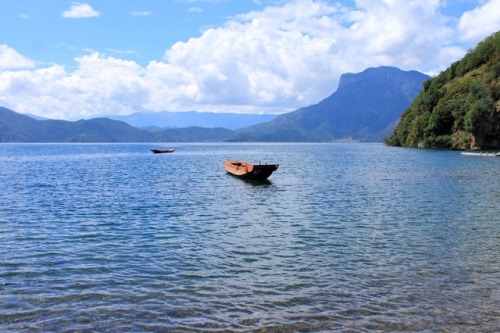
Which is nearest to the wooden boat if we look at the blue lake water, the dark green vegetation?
the blue lake water

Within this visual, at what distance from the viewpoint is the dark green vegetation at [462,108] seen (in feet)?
426

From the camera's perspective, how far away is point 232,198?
4016 centimetres

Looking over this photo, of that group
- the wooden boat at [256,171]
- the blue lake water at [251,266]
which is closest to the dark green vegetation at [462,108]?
the wooden boat at [256,171]

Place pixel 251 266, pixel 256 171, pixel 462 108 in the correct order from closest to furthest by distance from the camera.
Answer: pixel 251 266
pixel 256 171
pixel 462 108

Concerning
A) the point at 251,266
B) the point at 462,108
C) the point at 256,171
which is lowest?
the point at 251,266

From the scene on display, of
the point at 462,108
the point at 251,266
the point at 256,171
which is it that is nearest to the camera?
the point at 251,266

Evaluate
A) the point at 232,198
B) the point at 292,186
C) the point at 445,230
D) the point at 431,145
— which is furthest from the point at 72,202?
the point at 431,145

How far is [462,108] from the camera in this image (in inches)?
5522

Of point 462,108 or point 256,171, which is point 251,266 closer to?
point 256,171

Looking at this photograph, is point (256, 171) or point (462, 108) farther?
point (462, 108)

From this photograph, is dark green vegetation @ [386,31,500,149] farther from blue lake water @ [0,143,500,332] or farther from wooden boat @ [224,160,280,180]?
blue lake water @ [0,143,500,332]

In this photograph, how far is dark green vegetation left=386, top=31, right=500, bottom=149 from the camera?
426ft

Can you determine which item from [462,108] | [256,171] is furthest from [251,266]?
[462,108]

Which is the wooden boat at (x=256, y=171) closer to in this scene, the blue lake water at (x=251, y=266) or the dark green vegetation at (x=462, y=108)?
the blue lake water at (x=251, y=266)
